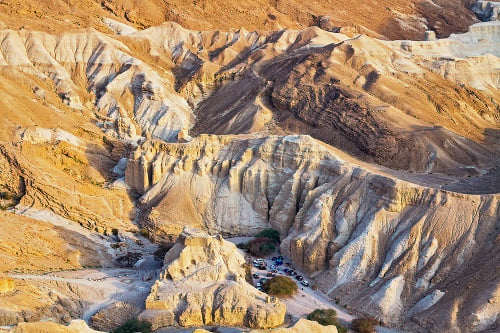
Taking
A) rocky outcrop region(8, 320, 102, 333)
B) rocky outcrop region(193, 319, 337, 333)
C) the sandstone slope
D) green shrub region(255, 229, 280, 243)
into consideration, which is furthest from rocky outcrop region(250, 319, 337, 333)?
the sandstone slope

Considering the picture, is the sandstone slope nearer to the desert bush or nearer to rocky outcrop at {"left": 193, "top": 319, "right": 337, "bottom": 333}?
the desert bush

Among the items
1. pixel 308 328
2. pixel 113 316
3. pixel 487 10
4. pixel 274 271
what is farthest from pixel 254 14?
pixel 308 328

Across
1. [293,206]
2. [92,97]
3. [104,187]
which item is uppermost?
[293,206]

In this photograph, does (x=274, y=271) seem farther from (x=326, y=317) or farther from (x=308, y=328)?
(x=308, y=328)

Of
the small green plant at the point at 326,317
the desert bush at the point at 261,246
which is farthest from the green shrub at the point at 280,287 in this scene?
the desert bush at the point at 261,246

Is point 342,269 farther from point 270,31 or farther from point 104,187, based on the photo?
point 270,31

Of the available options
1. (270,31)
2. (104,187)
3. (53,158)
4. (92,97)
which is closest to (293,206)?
(104,187)

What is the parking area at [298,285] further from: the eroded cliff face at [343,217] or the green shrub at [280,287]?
the eroded cliff face at [343,217]
